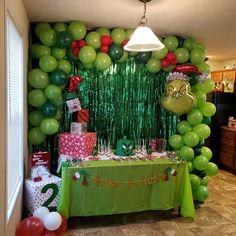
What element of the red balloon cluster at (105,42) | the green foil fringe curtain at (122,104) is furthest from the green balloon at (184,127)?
the red balloon cluster at (105,42)

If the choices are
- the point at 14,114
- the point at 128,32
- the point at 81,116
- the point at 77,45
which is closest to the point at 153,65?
the point at 128,32

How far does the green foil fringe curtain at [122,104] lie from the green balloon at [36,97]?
0.43 metres

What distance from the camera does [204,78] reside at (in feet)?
11.5

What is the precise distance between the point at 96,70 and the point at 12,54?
134 centimetres

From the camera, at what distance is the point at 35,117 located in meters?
3.12

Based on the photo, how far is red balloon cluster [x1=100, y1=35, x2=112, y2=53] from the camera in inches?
126

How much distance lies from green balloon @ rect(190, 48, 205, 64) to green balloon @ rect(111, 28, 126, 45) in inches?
→ 37.4

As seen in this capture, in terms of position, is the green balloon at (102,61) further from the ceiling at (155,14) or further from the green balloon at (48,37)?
the green balloon at (48,37)

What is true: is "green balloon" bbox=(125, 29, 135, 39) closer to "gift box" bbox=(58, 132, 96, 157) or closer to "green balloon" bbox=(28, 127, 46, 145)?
"gift box" bbox=(58, 132, 96, 157)

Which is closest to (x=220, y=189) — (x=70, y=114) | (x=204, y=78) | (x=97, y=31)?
(x=204, y=78)

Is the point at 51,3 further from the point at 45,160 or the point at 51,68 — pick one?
the point at 45,160

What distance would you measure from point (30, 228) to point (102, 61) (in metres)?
1.92

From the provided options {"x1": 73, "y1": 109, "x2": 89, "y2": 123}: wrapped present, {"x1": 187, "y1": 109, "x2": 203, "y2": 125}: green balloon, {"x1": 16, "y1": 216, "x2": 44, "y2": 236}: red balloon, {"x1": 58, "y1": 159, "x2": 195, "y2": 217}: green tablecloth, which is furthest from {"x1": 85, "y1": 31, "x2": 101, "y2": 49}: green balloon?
{"x1": 16, "y1": 216, "x2": 44, "y2": 236}: red balloon

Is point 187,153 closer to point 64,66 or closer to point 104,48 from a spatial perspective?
point 104,48
